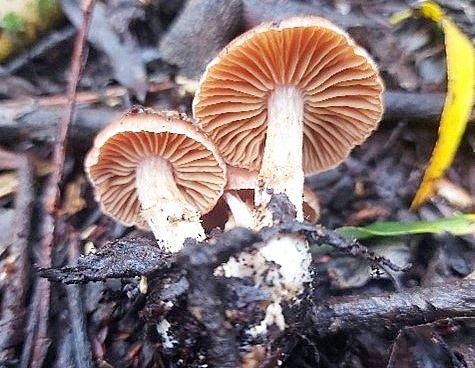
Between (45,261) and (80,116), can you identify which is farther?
(80,116)

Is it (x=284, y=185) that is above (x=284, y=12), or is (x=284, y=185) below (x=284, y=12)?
below

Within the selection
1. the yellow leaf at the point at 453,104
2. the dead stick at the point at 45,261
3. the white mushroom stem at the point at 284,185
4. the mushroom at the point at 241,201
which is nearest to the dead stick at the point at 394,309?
the white mushroom stem at the point at 284,185

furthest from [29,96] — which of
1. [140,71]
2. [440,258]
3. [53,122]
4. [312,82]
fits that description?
[440,258]

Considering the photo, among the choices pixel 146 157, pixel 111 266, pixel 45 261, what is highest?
pixel 146 157

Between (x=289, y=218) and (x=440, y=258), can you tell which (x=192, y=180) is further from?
(x=440, y=258)

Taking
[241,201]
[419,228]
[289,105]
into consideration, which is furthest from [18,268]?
[419,228]

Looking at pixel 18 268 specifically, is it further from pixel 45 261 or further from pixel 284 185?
pixel 284 185
